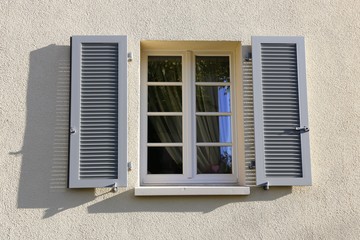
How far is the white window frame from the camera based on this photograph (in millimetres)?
4691

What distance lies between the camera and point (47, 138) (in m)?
4.48

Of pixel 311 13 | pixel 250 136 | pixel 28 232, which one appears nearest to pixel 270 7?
pixel 311 13

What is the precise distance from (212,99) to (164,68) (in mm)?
573

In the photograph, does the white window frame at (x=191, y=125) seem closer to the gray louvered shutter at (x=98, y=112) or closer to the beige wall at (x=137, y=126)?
the beige wall at (x=137, y=126)

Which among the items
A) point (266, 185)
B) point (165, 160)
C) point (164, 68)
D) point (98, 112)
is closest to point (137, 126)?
point (98, 112)

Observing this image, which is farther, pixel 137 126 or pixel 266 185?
pixel 137 126

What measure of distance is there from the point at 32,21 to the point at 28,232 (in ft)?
6.40

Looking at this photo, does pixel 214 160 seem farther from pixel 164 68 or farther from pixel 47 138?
pixel 47 138

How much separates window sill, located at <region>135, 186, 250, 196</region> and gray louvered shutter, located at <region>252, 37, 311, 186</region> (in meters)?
0.21

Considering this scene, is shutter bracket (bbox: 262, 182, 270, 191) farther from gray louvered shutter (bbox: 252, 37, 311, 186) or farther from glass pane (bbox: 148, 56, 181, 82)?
glass pane (bbox: 148, 56, 181, 82)

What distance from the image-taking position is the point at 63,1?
4695 mm

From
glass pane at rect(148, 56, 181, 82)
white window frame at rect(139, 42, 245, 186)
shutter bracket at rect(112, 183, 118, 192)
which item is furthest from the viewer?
glass pane at rect(148, 56, 181, 82)

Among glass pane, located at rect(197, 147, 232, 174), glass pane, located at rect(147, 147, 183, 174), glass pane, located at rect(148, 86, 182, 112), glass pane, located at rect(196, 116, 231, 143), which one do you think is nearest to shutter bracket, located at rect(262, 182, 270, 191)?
glass pane, located at rect(197, 147, 232, 174)

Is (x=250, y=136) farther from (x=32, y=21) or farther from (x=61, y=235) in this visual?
(x=32, y=21)
